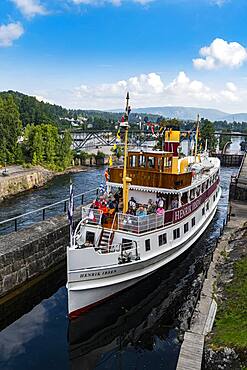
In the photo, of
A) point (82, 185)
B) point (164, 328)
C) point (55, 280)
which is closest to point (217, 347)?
point (164, 328)

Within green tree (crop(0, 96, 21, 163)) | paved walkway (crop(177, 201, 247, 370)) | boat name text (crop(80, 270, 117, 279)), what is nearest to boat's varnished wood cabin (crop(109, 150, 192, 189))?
paved walkway (crop(177, 201, 247, 370))

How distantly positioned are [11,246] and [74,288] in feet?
16.6

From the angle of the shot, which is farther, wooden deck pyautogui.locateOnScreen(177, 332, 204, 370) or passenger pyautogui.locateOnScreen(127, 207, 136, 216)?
passenger pyautogui.locateOnScreen(127, 207, 136, 216)

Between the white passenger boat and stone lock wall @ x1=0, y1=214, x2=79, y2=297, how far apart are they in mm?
2717

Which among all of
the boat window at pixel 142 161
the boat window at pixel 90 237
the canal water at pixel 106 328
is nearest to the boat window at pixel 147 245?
the canal water at pixel 106 328

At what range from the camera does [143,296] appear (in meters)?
19.2

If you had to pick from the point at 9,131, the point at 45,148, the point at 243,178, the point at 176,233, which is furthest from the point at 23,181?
the point at 176,233

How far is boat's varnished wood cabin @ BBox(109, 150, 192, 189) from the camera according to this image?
2080cm

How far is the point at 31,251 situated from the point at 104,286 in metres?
5.33

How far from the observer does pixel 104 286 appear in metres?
16.7

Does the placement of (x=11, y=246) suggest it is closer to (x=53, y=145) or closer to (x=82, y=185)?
(x=82, y=185)

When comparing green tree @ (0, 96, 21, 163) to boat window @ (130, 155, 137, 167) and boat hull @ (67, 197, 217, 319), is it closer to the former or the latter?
boat window @ (130, 155, 137, 167)

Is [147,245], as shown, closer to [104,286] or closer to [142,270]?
[142,270]

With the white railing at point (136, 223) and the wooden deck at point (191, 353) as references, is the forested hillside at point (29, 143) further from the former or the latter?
the wooden deck at point (191, 353)
